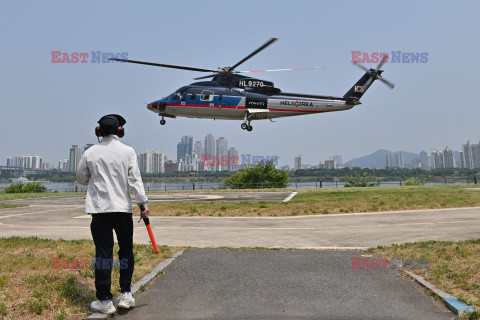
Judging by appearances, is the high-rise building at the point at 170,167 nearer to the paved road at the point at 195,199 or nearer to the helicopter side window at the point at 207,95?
the paved road at the point at 195,199

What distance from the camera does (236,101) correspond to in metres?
24.4

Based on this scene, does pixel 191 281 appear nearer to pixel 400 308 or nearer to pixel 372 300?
pixel 372 300

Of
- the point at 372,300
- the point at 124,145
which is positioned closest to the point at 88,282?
the point at 124,145

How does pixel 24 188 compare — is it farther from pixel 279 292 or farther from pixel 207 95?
pixel 279 292

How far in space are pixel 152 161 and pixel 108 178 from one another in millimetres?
149497

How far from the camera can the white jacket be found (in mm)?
3967

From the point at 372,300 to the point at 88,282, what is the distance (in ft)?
12.9

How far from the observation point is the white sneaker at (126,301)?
3.94 m

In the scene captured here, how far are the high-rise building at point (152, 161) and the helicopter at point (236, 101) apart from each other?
114019 millimetres

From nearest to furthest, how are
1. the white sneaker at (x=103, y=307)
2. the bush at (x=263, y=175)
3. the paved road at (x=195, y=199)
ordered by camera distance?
the white sneaker at (x=103, y=307) → the paved road at (x=195, y=199) → the bush at (x=263, y=175)

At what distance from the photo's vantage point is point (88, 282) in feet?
15.8

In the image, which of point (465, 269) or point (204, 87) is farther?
point (204, 87)

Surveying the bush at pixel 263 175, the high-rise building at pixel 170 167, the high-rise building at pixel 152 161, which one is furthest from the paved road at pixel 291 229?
the high-rise building at pixel 170 167

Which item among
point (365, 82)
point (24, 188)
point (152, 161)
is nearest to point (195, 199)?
point (365, 82)
